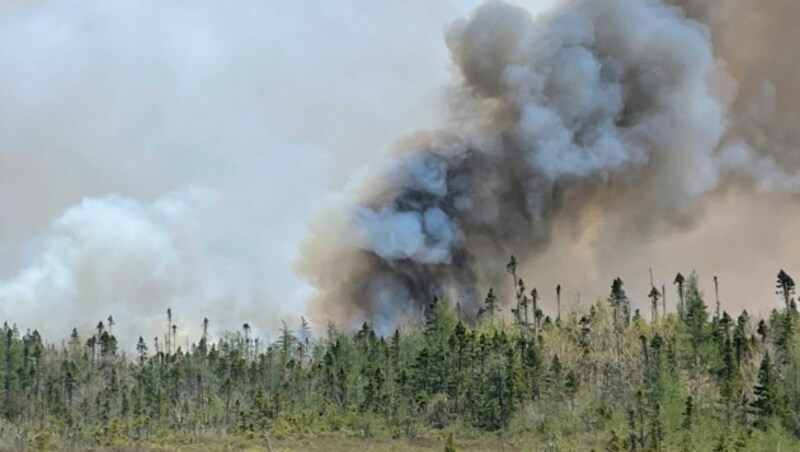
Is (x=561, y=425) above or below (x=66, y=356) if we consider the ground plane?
below

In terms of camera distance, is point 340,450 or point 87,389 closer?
point 340,450

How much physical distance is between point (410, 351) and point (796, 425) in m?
51.6

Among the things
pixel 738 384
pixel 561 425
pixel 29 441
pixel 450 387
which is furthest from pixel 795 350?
pixel 29 441

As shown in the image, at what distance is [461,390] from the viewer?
113562mm

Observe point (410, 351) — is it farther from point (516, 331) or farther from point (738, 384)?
point (738, 384)

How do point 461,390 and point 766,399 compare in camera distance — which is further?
point 461,390

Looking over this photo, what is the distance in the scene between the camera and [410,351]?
417 feet

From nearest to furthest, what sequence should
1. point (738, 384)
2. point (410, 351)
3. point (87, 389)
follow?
1. point (738, 384)
2. point (410, 351)
3. point (87, 389)

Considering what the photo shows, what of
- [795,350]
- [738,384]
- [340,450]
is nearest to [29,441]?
[340,450]

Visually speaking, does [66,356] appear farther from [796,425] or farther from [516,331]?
[796,425]

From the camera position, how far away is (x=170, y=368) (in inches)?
5655

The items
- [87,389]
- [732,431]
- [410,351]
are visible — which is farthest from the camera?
[87,389]

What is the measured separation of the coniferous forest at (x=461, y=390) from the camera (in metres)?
92.4

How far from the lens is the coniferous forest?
92.4 metres
